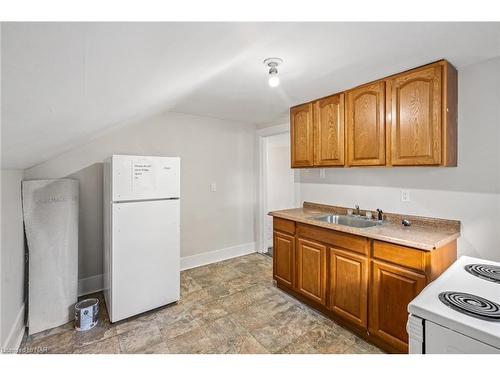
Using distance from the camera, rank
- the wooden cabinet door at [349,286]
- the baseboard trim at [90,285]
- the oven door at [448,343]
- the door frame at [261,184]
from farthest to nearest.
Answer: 1. the door frame at [261,184]
2. the baseboard trim at [90,285]
3. the wooden cabinet door at [349,286]
4. the oven door at [448,343]

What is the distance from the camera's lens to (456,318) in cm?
92

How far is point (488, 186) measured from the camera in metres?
1.85

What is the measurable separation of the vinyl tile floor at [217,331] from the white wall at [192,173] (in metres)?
0.86

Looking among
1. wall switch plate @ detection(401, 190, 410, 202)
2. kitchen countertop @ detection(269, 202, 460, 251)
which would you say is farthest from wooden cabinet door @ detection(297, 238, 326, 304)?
wall switch plate @ detection(401, 190, 410, 202)

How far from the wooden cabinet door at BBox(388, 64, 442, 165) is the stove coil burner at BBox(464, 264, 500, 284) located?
0.75 metres

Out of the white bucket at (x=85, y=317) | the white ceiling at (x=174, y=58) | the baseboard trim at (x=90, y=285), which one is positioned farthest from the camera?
the baseboard trim at (x=90, y=285)

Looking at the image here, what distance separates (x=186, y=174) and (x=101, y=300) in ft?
5.86

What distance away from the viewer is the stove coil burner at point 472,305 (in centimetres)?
93

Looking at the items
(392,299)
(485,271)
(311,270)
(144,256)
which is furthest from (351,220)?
(144,256)

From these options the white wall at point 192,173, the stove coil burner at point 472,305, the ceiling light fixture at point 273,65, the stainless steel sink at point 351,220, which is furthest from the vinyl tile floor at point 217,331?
the ceiling light fixture at point 273,65

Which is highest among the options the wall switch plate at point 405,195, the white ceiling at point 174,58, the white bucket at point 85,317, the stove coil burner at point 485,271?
the white ceiling at point 174,58

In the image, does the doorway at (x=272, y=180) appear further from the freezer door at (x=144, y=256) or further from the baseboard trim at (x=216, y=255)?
the freezer door at (x=144, y=256)

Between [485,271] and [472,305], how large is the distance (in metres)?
0.53

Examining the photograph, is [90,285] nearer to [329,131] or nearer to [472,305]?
[329,131]
